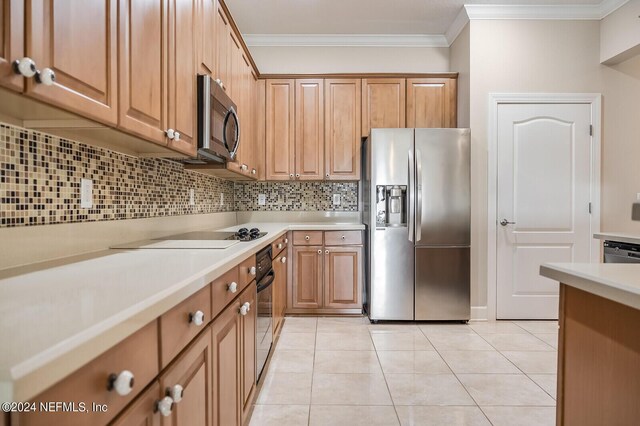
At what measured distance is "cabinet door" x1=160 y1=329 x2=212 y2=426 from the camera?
0.84 meters

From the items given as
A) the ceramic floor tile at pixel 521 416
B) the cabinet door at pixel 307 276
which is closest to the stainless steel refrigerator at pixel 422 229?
the cabinet door at pixel 307 276

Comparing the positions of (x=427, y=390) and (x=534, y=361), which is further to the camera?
(x=534, y=361)

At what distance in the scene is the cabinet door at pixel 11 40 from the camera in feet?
2.48

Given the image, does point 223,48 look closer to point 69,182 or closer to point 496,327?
point 69,182

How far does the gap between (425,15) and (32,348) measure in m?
3.91

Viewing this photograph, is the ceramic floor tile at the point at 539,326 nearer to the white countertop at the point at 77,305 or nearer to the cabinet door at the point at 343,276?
the cabinet door at the point at 343,276

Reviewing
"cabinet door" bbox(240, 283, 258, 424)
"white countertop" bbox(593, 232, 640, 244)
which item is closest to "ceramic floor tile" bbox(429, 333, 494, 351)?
"white countertop" bbox(593, 232, 640, 244)

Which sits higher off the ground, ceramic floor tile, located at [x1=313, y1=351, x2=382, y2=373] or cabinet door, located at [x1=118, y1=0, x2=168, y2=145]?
cabinet door, located at [x1=118, y1=0, x2=168, y2=145]

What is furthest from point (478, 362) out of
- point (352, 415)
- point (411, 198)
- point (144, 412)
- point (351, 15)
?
point (351, 15)

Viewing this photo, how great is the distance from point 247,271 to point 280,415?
2.57ft

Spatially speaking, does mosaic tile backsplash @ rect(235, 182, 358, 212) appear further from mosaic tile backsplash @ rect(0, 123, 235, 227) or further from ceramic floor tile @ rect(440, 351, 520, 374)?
ceramic floor tile @ rect(440, 351, 520, 374)

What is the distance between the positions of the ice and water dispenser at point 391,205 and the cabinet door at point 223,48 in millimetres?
1624

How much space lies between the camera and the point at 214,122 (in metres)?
A: 1.97

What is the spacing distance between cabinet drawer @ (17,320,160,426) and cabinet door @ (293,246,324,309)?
2.72 metres
